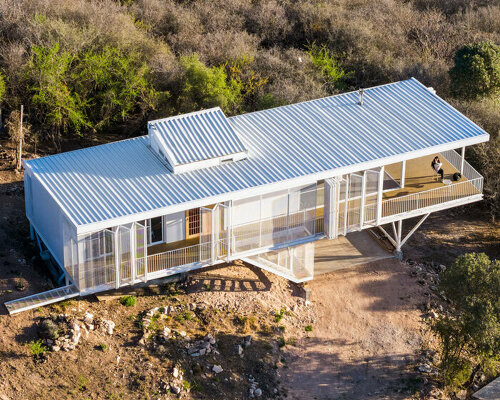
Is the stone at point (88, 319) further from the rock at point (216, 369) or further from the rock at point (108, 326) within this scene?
the rock at point (216, 369)

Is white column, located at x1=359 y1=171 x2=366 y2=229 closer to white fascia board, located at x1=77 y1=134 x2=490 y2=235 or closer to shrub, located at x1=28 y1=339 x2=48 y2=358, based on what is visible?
white fascia board, located at x1=77 y1=134 x2=490 y2=235

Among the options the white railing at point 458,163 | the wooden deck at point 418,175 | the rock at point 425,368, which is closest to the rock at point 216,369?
the rock at point 425,368

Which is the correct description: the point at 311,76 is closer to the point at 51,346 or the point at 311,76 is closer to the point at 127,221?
the point at 127,221

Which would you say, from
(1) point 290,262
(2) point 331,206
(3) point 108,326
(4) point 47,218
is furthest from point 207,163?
(3) point 108,326

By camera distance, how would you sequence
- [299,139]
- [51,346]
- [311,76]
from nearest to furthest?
[51,346], [299,139], [311,76]

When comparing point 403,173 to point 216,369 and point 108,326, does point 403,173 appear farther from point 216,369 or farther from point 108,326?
point 108,326

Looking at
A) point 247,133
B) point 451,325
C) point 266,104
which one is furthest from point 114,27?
point 451,325

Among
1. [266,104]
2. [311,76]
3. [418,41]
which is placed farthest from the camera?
[418,41]
